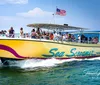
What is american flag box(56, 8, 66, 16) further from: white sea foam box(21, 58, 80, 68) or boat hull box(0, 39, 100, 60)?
white sea foam box(21, 58, 80, 68)

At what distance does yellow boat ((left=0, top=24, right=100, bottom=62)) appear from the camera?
2006 cm

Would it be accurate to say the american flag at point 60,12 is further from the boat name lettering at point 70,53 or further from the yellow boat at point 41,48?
the boat name lettering at point 70,53

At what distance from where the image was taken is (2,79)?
15242 mm

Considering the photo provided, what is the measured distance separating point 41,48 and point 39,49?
0.58 feet

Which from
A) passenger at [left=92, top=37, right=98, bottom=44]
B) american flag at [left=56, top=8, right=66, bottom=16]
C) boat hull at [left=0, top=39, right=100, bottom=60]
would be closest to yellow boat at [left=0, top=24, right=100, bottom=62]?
boat hull at [left=0, top=39, right=100, bottom=60]

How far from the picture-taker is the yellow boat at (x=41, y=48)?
65.8ft

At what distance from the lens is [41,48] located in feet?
69.7

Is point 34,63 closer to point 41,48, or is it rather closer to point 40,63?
point 40,63

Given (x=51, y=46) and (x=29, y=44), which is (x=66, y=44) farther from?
(x=29, y=44)

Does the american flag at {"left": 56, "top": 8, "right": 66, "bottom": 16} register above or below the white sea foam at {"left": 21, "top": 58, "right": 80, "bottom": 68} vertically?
above

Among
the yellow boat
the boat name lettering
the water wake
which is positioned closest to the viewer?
the yellow boat

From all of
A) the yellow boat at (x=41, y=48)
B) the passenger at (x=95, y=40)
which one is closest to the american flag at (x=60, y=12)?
the yellow boat at (x=41, y=48)

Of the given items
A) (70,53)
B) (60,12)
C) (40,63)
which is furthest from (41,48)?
(60,12)

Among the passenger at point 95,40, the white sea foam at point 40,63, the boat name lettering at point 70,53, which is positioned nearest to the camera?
the white sea foam at point 40,63
